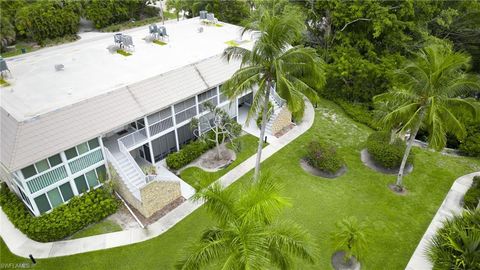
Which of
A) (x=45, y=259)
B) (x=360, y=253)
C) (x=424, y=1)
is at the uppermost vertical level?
(x=424, y=1)

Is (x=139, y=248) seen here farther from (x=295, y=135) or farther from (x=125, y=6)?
(x=125, y=6)

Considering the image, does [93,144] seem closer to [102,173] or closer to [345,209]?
[102,173]

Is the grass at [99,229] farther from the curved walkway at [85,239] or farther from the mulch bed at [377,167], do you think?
the mulch bed at [377,167]

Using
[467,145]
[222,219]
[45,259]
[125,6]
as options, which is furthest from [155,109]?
[125,6]

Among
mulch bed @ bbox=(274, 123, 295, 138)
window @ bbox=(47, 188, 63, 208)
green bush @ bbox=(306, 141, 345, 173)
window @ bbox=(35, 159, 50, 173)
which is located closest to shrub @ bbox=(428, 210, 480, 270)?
green bush @ bbox=(306, 141, 345, 173)

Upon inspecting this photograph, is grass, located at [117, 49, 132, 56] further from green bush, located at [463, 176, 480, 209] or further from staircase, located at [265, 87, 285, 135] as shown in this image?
green bush, located at [463, 176, 480, 209]

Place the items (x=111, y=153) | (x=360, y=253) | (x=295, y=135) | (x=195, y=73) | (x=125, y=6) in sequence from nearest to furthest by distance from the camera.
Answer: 1. (x=360, y=253)
2. (x=111, y=153)
3. (x=195, y=73)
4. (x=295, y=135)
5. (x=125, y=6)

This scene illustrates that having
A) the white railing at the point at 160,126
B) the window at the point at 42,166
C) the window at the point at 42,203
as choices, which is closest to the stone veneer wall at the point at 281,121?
the white railing at the point at 160,126
